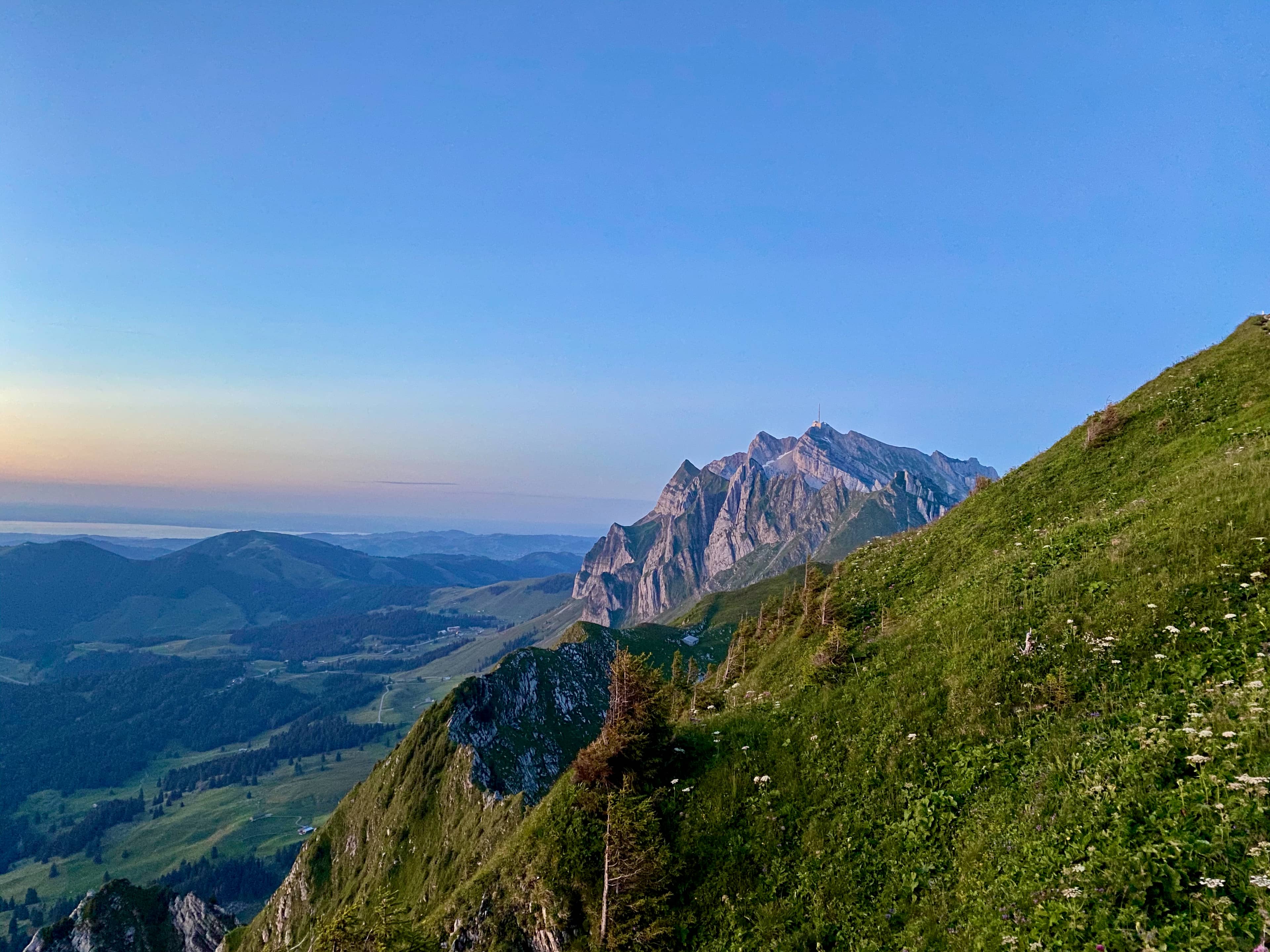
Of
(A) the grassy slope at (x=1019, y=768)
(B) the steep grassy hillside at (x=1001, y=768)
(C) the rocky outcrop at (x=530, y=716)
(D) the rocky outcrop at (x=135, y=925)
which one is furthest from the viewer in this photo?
(D) the rocky outcrop at (x=135, y=925)

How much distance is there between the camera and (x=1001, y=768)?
19266 millimetres

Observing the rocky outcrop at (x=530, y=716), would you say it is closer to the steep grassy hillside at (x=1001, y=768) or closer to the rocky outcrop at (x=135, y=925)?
the steep grassy hillside at (x=1001, y=768)

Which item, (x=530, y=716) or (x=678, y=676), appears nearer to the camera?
(x=678, y=676)

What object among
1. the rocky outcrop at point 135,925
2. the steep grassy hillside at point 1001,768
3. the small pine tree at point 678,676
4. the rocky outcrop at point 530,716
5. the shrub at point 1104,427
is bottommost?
the rocky outcrop at point 135,925

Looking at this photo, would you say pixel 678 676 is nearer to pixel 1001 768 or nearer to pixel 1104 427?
pixel 1104 427

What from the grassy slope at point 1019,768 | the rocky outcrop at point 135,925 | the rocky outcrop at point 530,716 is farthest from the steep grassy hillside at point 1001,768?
the rocky outcrop at point 135,925

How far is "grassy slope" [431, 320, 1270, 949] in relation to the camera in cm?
1339

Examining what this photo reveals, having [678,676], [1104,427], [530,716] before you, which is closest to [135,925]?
[530,716]

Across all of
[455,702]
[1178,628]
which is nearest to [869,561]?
[1178,628]

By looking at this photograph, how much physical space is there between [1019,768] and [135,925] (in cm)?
17248

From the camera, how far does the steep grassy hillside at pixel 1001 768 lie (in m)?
13.6

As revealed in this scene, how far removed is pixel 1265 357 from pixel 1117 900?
4563 cm

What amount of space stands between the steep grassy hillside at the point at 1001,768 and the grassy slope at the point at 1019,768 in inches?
3.1

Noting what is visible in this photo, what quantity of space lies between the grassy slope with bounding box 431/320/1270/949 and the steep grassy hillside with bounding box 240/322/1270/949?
79 millimetres
